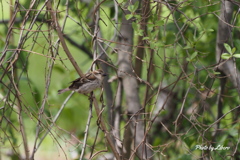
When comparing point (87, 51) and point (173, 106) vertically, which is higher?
point (87, 51)

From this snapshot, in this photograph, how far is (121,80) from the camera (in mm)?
4699

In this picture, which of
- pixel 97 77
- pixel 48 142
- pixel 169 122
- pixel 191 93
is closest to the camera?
pixel 97 77

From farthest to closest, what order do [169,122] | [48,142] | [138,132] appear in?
[48,142] < [169,122] < [138,132]

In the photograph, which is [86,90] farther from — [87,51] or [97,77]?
[87,51]

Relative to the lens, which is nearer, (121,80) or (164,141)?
(121,80)

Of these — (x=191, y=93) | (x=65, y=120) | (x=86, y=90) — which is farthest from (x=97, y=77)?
(x=65, y=120)

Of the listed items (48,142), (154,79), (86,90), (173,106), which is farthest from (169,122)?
(48,142)

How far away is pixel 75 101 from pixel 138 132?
163 centimetres

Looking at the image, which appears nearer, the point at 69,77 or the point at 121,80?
the point at 121,80

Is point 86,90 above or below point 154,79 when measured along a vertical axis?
above

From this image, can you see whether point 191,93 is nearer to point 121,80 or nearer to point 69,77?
point 121,80

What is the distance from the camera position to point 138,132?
4.57m

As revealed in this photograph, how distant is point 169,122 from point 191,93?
30.0 inches

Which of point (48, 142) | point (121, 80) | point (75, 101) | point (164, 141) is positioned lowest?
point (48, 142)
